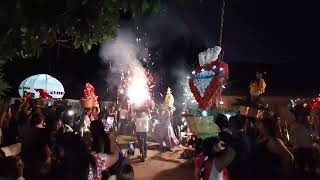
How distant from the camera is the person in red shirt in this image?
390 cm

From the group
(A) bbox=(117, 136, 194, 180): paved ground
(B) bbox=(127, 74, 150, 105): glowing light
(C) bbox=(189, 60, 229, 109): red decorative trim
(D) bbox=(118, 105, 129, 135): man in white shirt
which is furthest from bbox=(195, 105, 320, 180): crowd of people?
(D) bbox=(118, 105, 129, 135): man in white shirt

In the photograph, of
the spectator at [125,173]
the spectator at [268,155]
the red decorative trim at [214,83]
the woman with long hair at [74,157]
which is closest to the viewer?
the woman with long hair at [74,157]

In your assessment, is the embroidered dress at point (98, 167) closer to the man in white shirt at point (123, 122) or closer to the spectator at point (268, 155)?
the spectator at point (268, 155)

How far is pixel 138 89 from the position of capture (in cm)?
1988

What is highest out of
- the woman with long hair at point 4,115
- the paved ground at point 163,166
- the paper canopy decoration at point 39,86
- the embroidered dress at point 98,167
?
the paper canopy decoration at point 39,86

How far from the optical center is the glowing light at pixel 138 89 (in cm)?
1958

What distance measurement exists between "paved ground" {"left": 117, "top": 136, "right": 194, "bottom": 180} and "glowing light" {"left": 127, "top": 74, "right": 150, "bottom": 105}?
219 inches

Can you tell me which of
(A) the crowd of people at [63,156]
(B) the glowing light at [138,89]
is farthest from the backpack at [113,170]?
(B) the glowing light at [138,89]

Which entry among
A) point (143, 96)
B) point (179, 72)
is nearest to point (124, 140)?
point (143, 96)

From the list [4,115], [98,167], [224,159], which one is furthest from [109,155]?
[4,115]

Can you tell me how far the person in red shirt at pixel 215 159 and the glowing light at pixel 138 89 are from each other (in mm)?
14992

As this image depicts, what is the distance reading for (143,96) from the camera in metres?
19.4

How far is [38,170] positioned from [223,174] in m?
2.25

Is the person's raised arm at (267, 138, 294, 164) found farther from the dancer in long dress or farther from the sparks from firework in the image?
the sparks from firework
